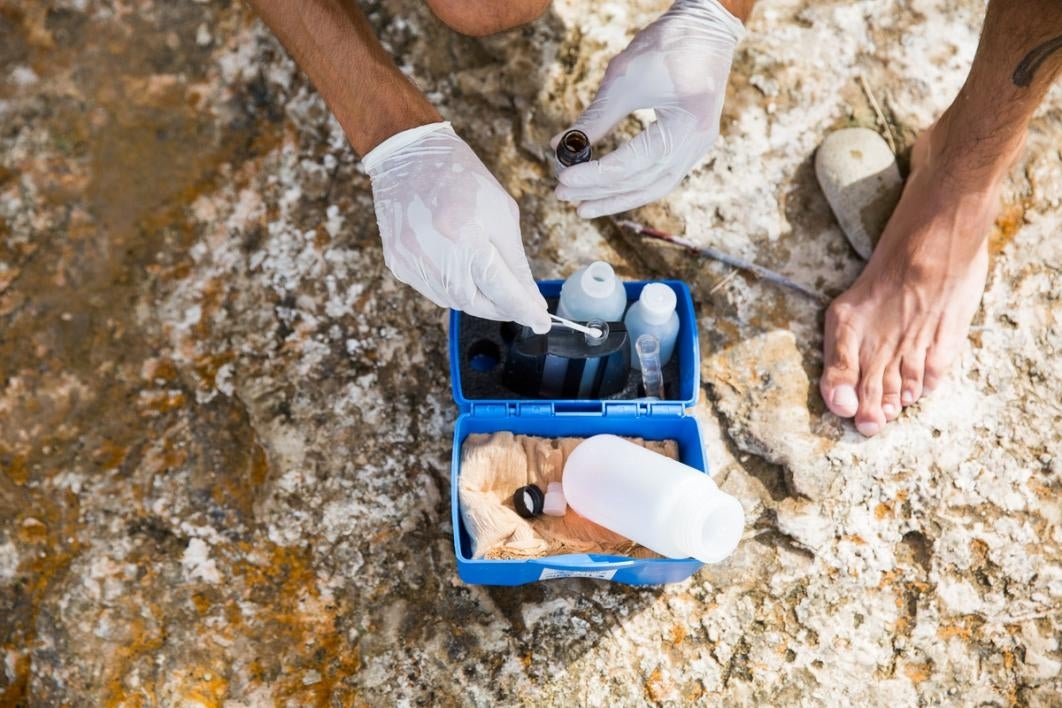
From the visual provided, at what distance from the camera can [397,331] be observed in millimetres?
1720

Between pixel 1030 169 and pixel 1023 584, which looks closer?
pixel 1023 584

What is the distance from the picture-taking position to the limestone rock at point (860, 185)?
177 cm

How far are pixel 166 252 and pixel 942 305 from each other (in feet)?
5.37

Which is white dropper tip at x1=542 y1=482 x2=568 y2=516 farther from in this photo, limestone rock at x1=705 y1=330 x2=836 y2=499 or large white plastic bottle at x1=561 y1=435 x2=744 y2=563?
limestone rock at x1=705 y1=330 x2=836 y2=499

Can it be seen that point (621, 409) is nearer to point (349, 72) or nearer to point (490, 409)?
point (490, 409)

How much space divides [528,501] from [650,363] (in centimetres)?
34

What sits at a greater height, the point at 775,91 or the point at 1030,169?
the point at 775,91

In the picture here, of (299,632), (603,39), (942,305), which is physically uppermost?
(603,39)

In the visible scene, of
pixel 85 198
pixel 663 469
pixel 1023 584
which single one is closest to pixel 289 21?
pixel 85 198

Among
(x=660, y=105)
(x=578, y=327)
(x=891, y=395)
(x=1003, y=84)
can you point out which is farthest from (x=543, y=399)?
(x=1003, y=84)

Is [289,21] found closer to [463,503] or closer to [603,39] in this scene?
[603,39]

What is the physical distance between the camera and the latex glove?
4.50 ft

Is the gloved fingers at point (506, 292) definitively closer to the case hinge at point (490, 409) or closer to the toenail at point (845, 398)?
the case hinge at point (490, 409)

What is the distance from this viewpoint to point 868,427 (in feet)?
5.31
